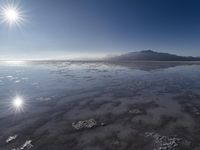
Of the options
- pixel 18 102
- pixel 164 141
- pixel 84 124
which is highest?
pixel 164 141

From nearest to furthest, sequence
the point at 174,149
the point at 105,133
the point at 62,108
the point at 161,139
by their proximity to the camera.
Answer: the point at 174,149
the point at 161,139
the point at 105,133
the point at 62,108

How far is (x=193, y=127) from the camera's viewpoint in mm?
6230

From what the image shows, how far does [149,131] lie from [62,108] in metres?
5.24

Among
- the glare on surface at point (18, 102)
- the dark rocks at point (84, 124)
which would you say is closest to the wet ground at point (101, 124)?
the dark rocks at point (84, 124)

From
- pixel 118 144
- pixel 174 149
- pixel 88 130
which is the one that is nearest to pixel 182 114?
pixel 174 149

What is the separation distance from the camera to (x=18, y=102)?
1024 centimetres

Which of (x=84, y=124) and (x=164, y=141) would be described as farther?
(x=84, y=124)

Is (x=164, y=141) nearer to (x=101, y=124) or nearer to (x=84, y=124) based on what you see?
(x=101, y=124)

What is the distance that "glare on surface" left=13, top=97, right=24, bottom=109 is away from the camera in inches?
372

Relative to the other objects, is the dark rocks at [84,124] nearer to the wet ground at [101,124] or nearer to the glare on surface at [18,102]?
the wet ground at [101,124]

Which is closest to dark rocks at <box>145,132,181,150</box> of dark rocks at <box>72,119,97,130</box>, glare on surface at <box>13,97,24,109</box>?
dark rocks at <box>72,119,97,130</box>

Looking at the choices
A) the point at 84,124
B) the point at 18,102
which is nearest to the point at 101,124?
the point at 84,124

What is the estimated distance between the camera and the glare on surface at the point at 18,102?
31.0 ft

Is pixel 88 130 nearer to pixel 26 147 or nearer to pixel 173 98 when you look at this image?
pixel 26 147
